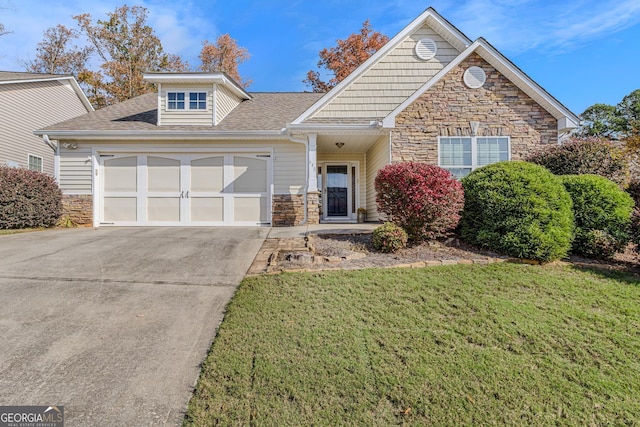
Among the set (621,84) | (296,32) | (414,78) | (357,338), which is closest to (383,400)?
(357,338)

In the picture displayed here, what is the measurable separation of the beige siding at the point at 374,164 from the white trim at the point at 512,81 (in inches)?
36.0

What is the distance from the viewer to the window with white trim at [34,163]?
13734 mm

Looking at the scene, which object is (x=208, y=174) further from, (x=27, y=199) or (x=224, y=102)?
(x=27, y=199)

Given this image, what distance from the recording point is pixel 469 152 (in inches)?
346

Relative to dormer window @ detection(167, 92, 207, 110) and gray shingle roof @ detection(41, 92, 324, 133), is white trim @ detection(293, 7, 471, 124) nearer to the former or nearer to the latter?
gray shingle roof @ detection(41, 92, 324, 133)

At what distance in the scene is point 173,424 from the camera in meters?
2.22

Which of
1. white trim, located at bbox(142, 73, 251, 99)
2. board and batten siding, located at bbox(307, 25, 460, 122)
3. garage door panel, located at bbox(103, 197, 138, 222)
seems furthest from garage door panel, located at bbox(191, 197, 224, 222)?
board and batten siding, located at bbox(307, 25, 460, 122)

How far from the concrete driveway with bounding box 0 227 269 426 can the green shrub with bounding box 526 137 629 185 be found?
6.79m

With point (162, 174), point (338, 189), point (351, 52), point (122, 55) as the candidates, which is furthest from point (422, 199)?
point (122, 55)

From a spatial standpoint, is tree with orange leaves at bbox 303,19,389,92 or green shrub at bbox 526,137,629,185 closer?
green shrub at bbox 526,137,629,185

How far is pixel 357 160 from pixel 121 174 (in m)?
7.80

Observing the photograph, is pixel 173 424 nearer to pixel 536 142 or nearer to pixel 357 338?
pixel 357 338

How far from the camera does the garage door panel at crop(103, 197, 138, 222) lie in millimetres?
10219

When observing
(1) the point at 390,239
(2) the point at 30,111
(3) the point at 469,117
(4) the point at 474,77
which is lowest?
(1) the point at 390,239
